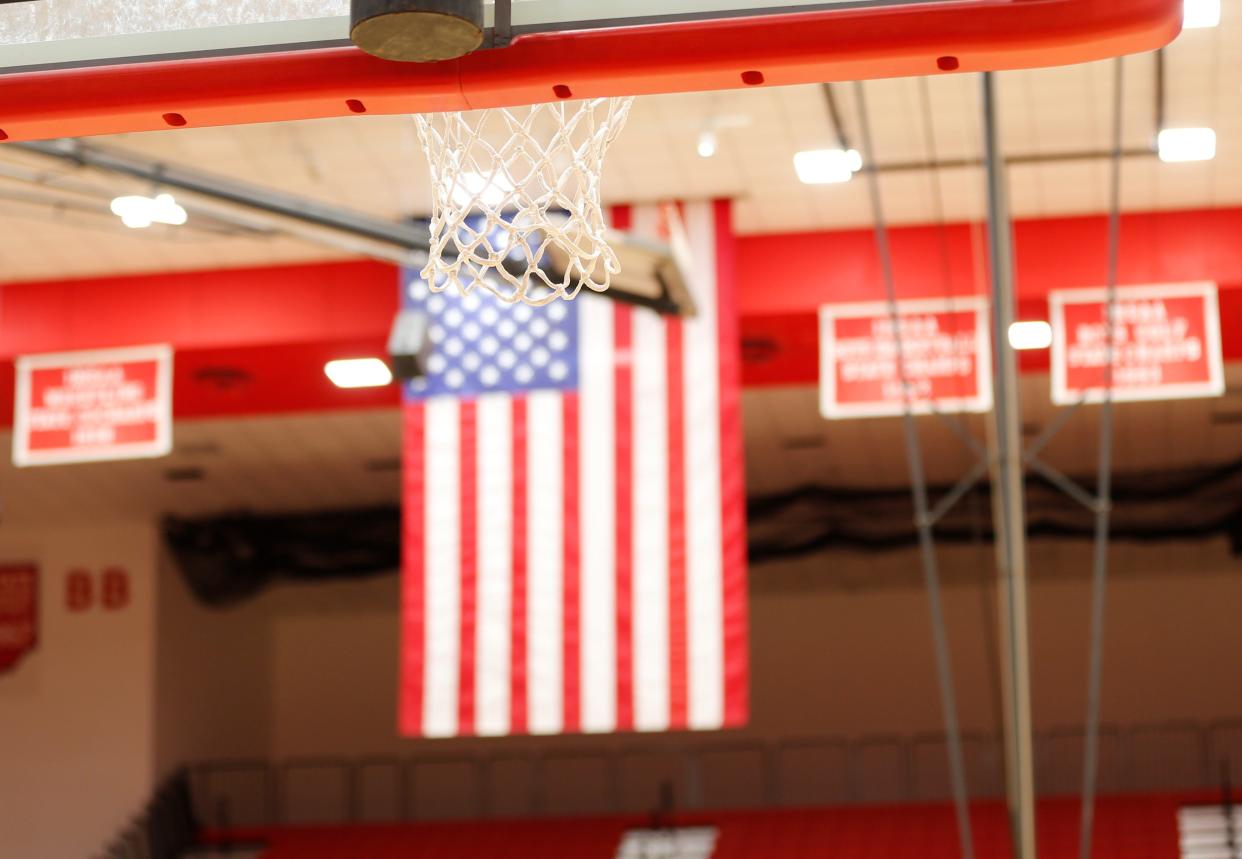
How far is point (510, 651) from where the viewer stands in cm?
971

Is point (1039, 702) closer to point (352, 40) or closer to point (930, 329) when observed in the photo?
point (930, 329)

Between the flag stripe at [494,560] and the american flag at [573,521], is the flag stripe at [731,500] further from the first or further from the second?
the flag stripe at [494,560]

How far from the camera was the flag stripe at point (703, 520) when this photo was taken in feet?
31.1

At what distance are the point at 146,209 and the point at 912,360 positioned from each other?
4267 millimetres

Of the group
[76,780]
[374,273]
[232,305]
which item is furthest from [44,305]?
[76,780]

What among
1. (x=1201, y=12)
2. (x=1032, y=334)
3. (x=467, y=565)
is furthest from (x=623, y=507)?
(x=1201, y=12)

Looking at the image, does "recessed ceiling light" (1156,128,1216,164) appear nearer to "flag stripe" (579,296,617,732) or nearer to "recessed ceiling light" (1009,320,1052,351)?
"recessed ceiling light" (1009,320,1052,351)

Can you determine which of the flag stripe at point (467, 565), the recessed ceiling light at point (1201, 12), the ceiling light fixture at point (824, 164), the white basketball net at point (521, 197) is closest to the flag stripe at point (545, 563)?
the flag stripe at point (467, 565)

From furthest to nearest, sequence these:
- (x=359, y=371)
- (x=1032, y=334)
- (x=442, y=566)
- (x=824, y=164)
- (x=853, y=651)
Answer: (x=853, y=651), (x=1032, y=334), (x=442, y=566), (x=359, y=371), (x=824, y=164)

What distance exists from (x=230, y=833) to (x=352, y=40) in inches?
597

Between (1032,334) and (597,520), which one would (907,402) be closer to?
(597,520)

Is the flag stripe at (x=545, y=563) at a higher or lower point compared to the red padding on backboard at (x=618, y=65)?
lower

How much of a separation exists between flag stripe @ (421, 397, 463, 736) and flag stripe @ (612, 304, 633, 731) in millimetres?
894

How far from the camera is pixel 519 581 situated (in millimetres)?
9797
